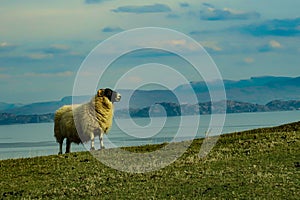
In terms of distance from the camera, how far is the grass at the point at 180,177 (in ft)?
66.6

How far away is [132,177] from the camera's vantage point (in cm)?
2362

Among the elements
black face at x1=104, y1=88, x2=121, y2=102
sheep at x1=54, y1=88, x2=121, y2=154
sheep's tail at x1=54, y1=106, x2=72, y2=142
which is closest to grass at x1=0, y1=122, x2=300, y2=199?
sheep at x1=54, y1=88, x2=121, y2=154

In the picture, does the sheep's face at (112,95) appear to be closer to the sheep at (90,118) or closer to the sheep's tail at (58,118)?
the sheep at (90,118)

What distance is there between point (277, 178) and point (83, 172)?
784 cm

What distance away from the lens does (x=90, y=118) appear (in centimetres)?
3556

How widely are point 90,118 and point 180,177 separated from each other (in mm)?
13541

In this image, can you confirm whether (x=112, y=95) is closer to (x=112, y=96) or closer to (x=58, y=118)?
(x=112, y=96)

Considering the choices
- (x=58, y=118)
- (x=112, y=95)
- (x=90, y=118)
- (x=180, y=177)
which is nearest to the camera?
(x=180, y=177)

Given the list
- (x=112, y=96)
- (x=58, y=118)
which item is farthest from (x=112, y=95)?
(x=58, y=118)

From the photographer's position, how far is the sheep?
3556cm

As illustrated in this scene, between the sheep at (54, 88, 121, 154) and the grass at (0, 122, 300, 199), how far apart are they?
208 inches

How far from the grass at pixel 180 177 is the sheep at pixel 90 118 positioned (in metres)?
5.30

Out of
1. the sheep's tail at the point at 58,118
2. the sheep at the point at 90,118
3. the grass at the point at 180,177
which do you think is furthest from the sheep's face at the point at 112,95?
the grass at the point at 180,177

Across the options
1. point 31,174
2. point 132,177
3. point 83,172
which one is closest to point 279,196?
point 132,177
